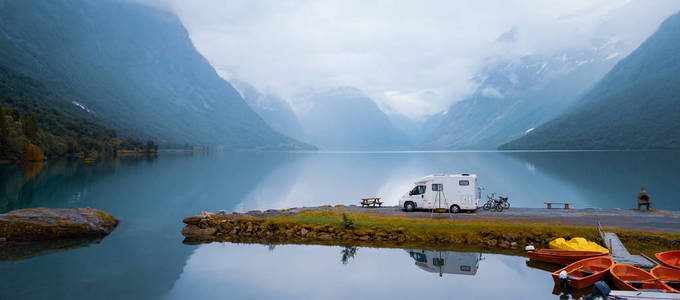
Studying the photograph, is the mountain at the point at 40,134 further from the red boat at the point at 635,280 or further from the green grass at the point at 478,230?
the red boat at the point at 635,280

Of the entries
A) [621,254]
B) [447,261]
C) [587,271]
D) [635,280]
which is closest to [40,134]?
[447,261]

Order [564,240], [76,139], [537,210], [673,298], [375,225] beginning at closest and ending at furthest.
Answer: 1. [673,298]
2. [564,240]
3. [375,225]
4. [537,210]
5. [76,139]

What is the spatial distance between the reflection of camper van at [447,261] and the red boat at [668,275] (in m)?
6.97

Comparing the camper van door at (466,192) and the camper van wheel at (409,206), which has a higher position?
the camper van door at (466,192)

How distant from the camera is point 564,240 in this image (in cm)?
2034

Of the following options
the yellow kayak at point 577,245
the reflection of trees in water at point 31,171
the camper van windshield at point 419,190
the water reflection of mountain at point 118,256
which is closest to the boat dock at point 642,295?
the yellow kayak at point 577,245

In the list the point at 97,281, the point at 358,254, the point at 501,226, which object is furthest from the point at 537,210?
the point at 97,281

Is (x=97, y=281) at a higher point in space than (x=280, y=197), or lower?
lower

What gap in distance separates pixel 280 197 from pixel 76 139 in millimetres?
137373

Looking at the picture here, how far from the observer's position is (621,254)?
18.6 meters

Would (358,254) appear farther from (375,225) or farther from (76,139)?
(76,139)

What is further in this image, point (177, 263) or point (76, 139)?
point (76, 139)

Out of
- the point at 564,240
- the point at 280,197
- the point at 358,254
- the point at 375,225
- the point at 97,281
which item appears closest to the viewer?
the point at 97,281

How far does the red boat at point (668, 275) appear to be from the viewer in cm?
1534
